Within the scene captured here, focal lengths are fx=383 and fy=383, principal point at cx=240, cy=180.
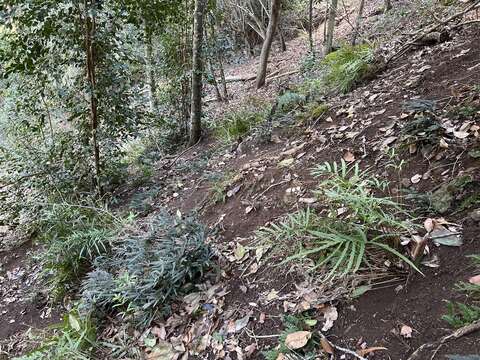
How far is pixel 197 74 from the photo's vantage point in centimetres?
579

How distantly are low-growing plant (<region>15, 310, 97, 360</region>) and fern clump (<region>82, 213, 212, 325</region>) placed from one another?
0.16 meters

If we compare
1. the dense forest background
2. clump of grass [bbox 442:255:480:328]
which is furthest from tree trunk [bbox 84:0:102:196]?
clump of grass [bbox 442:255:480:328]

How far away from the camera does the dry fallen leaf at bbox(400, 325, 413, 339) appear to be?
1.65 metres

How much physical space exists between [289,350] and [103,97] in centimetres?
414

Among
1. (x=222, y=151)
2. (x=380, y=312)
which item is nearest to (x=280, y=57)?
(x=222, y=151)

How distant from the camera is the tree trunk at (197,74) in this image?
5.35 metres

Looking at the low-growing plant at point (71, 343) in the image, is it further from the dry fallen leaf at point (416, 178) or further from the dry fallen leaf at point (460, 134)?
the dry fallen leaf at point (460, 134)

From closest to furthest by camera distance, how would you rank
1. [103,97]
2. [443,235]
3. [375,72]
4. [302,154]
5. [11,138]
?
[443,235] < [302,154] < [375,72] < [103,97] < [11,138]

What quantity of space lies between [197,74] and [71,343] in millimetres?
4270

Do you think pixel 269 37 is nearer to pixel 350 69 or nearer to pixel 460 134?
pixel 350 69

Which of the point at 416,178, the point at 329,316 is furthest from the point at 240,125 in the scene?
the point at 329,316

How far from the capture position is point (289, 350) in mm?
1852

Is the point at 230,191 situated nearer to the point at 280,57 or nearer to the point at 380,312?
the point at 380,312

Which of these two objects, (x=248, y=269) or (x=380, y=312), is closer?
(x=380, y=312)
